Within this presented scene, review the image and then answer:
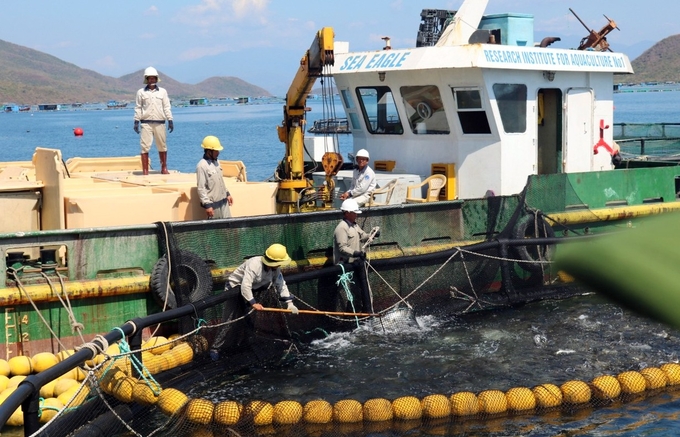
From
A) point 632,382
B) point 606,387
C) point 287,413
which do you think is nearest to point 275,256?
point 287,413

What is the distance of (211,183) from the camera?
11.5 metres

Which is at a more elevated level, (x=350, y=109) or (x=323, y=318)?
(x=350, y=109)

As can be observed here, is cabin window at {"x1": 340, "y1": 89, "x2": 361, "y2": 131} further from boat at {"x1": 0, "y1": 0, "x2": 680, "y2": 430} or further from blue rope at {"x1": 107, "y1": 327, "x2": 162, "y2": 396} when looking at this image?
blue rope at {"x1": 107, "y1": 327, "x2": 162, "y2": 396}

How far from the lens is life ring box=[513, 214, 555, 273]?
12.9 m

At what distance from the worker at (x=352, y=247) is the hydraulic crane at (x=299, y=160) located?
1.87m

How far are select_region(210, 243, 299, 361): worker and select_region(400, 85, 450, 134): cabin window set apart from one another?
15.5 ft

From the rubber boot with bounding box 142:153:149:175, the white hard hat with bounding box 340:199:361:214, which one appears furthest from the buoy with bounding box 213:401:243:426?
the rubber boot with bounding box 142:153:149:175

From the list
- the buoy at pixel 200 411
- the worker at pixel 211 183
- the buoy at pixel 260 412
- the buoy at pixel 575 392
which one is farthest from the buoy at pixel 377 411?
the worker at pixel 211 183

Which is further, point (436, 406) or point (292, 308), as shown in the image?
point (292, 308)

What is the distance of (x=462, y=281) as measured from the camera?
40.6 ft

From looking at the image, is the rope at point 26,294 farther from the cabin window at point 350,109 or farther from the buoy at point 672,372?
the cabin window at point 350,109

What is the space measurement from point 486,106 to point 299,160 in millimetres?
2831

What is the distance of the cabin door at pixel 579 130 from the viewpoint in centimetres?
1465

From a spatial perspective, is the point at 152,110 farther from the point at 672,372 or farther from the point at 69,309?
the point at 672,372
